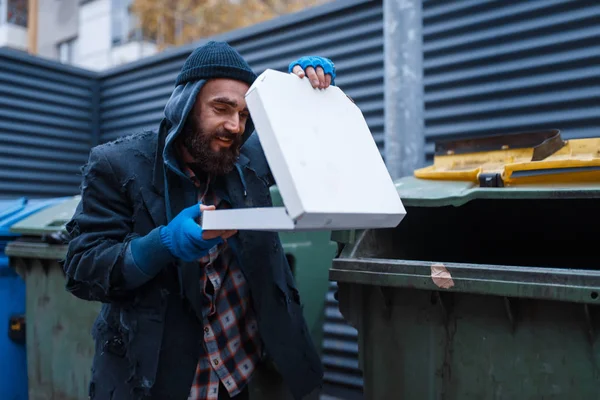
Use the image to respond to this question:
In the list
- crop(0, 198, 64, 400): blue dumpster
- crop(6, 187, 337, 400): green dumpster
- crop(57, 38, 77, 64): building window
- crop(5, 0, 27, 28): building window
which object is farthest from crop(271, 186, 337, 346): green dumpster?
crop(5, 0, 27, 28): building window

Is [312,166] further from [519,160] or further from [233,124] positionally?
[519,160]

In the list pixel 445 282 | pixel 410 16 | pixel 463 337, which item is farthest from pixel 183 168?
pixel 410 16

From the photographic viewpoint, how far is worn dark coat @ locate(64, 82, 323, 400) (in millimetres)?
1462

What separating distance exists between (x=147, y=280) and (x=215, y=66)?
0.69m

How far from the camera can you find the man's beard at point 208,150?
1.57 meters

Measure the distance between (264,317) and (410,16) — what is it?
2.08 meters

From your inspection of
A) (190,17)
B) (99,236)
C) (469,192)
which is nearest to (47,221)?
(99,236)

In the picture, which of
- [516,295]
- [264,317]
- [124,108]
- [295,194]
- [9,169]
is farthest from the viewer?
[124,108]

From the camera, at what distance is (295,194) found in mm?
1104

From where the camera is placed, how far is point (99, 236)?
4.87 feet

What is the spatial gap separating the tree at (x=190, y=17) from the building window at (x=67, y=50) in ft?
7.61

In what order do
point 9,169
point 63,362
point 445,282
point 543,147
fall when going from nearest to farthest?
point 445,282 → point 543,147 → point 63,362 → point 9,169

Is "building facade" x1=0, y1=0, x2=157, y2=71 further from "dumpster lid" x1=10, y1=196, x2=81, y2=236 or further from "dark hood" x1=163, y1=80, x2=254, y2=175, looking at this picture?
"dark hood" x1=163, y1=80, x2=254, y2=175

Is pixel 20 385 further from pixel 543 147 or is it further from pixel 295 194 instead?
pixel 543 147
